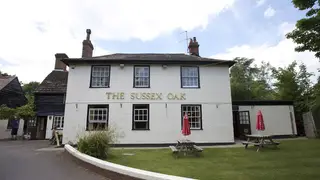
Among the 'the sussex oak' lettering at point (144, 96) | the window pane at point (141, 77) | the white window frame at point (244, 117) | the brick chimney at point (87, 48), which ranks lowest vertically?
the white window frame at point (244, 117)

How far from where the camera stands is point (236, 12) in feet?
37.6

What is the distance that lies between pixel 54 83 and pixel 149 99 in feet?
45.5

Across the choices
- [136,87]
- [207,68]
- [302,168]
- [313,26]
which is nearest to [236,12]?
[207,68]

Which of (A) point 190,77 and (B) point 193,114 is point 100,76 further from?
(B) point 193,114

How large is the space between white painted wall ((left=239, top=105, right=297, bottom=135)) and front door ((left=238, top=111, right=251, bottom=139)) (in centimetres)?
26

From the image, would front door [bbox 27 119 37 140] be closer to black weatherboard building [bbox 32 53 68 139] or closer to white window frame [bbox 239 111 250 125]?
black weatherboard building [bbox 32 53 68 139]

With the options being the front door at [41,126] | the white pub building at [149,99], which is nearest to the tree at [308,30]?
the white pub building at [149,99]

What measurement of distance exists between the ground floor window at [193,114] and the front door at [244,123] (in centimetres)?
470

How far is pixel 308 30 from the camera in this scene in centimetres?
755

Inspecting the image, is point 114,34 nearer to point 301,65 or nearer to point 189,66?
point 189,66

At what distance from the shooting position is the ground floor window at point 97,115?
42.6 feet

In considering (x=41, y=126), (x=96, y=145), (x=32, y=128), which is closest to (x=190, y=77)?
(x=96, y=145)

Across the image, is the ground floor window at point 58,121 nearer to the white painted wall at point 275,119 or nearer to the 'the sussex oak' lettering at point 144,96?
the 'the sussex oak' lettering at point 144,96

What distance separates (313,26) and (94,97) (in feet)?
41.1
